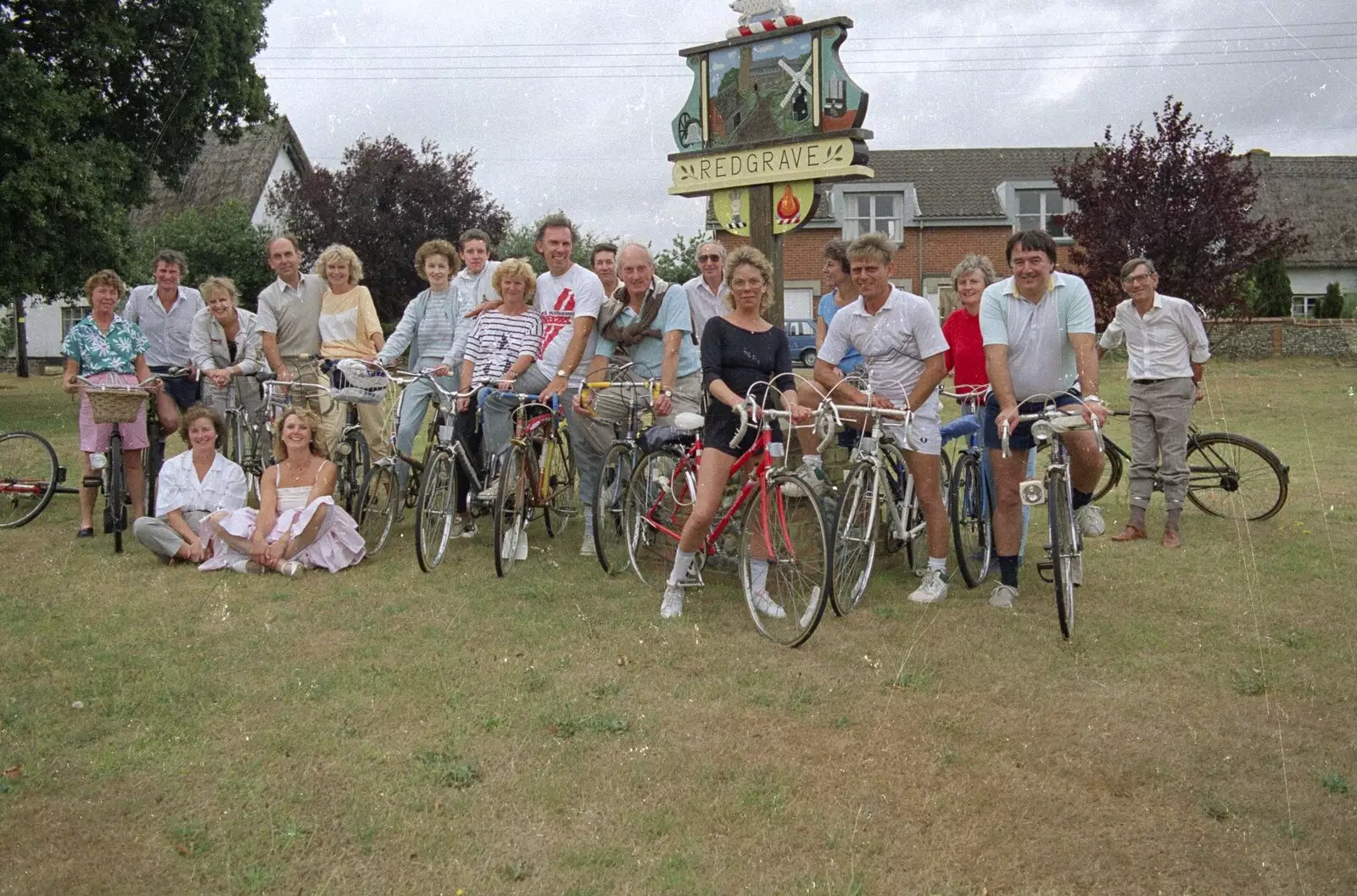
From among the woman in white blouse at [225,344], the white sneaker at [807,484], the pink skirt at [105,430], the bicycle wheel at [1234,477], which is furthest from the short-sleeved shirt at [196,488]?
the bicycle wheel at [1234,477]

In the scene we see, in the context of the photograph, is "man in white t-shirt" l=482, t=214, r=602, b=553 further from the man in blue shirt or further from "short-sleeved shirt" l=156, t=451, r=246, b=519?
"short-sleeved shirt" l=156, t=451, r=246, b=519

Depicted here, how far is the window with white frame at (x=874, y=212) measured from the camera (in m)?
40.2

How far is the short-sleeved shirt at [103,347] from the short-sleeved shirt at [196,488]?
1288 mm

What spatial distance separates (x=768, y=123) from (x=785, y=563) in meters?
3.58

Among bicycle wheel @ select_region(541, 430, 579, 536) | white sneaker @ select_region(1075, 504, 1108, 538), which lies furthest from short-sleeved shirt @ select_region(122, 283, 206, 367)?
white sneaker @ select_region(1075, 504, 1108, 538)

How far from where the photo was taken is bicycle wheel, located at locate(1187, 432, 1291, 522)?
880 cm

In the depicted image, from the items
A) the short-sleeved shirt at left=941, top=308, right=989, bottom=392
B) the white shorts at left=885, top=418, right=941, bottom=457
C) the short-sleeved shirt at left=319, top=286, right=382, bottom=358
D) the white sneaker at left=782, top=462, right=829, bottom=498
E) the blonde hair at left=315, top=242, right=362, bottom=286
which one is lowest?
the white sneaker at left=782, top=462, right=829, bottom=498

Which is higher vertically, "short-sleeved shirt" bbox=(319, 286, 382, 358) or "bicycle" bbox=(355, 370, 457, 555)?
"short-sleeved shirt" bbox=(319, 286, 382, 358)

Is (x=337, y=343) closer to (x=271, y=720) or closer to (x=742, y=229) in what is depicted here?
(x=742, y=229)

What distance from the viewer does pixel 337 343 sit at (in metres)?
8.68

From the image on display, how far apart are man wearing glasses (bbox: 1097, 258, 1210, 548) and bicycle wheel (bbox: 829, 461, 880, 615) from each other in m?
3.00

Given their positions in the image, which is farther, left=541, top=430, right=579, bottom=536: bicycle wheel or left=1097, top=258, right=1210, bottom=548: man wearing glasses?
left=1097, top=258, right=1210, bottom=548: man wearing glasses

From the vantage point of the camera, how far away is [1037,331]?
6.12 metres

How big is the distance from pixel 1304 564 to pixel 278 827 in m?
6.46
